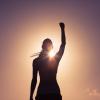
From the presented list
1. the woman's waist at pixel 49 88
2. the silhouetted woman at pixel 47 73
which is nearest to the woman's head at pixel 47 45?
the silhouetted woman at pixel 47 73

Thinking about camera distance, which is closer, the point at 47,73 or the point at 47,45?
the point at 47,73

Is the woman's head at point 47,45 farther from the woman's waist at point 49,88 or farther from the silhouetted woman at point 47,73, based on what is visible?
the woman's waist at point 49,88

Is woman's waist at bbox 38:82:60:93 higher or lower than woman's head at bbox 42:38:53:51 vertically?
lower

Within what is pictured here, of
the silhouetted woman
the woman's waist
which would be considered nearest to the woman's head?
the silhouetted woman

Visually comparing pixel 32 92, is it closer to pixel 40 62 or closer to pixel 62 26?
pixel 40 62

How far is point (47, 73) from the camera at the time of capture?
282 inches

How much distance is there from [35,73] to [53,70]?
44 centimetres

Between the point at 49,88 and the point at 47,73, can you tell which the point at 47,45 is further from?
the point at 49,88

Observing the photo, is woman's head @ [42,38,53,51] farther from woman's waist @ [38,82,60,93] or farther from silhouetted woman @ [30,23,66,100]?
woman's waist @ [38,82,60,93]

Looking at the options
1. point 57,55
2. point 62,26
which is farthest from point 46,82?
point 62,26

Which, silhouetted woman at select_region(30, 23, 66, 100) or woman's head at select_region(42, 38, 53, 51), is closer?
silhouetted woman at select_region(30, 23, 66, 100)

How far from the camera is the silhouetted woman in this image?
7.08 metres

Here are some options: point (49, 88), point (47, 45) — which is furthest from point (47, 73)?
point (47, 45)

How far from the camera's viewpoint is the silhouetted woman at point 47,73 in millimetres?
7083
